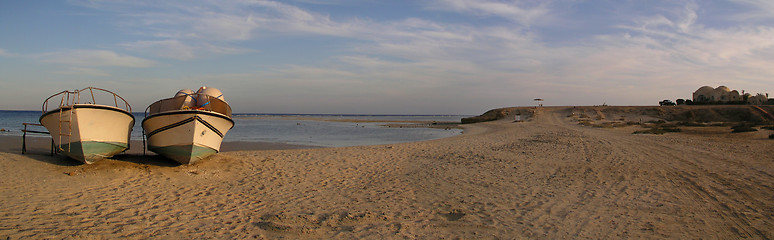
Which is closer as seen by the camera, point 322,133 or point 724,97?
point 322,133

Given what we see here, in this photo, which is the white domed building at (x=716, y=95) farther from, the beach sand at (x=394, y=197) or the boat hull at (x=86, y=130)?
the boat hull at (x=86, y=130)

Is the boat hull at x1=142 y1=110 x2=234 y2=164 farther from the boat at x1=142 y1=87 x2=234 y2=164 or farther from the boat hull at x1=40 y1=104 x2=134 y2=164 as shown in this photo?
the boat hull at x1=40 y1=104 x2=134 y2=164

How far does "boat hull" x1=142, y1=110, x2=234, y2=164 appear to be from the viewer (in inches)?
376

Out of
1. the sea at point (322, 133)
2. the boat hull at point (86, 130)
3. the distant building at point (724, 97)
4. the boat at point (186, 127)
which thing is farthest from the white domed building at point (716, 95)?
the boat hull at point (86, 130)

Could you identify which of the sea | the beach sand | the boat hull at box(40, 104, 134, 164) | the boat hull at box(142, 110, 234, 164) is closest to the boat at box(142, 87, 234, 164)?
the boat hull at box(142, 110, 234, 164)

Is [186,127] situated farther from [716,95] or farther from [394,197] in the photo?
[716,95]

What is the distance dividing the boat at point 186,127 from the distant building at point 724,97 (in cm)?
5356

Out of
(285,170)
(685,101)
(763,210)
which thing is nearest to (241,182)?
(285,170)

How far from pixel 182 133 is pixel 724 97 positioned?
5731cm

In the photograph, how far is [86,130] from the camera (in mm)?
9250

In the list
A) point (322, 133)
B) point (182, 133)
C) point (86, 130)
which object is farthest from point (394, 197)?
point (322, 133)

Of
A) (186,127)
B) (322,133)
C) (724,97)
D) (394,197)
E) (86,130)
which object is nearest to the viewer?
(394,197)

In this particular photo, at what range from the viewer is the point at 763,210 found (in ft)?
19.4

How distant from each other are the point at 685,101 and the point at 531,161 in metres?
51.7
